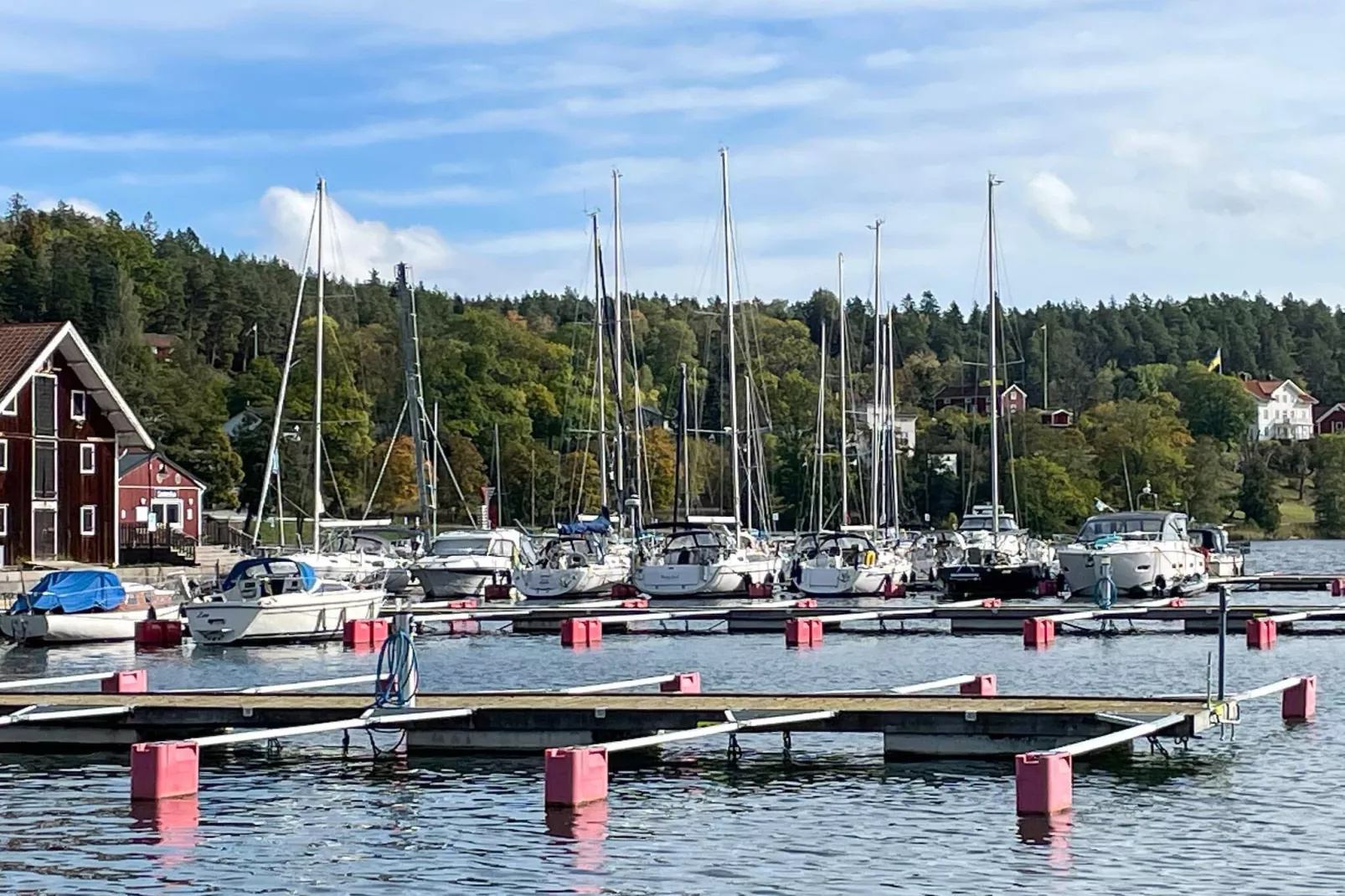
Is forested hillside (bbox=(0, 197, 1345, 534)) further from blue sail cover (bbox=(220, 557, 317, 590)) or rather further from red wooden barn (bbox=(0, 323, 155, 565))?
blue sail cover (bbox=(220, 557, 317, 590))

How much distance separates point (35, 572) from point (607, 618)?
2210 centimetres

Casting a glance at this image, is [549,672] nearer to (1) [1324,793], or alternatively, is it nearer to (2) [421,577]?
(1) [1324,793]

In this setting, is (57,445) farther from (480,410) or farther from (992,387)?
(480,410)

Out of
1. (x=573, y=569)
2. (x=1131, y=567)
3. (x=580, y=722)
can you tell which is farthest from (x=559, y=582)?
(x=580, y=722)

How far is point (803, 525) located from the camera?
13012 centimetres

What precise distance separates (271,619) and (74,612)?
17.4 feet

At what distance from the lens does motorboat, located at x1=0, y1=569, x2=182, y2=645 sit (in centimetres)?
5022

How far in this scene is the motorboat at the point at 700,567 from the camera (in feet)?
214

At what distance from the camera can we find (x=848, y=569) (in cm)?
6575

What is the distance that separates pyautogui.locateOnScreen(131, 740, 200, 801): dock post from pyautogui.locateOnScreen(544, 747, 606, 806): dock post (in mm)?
4406

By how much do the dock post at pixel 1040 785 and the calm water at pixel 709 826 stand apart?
296 millimetres

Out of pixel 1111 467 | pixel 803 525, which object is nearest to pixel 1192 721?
pixel 803 525

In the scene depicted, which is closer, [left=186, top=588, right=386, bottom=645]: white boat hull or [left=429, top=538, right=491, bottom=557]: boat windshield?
[left=186, top=588, right=386, bottom=645]: white boat hull

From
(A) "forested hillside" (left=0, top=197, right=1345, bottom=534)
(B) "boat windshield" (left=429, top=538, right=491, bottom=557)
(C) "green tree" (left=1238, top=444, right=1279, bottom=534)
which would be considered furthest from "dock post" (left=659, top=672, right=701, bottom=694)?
(C) "green tree" (left=1238, top=444, right=1279, bottom=534)
